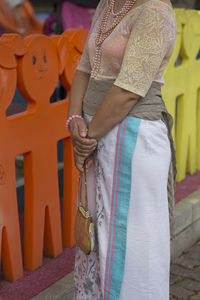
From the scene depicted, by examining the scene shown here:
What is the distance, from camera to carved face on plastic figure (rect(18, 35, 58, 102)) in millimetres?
2957

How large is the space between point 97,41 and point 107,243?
0.81 meters

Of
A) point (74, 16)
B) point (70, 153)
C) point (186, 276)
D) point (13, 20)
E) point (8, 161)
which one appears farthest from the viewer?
point (13, 20)

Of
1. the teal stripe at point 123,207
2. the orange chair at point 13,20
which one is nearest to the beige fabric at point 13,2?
the orange chair at point 13,20

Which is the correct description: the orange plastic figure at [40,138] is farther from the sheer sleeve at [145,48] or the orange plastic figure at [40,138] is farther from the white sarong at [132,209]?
the sheer sleeve at [145,48]

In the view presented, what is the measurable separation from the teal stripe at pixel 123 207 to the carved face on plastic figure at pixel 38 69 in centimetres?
95

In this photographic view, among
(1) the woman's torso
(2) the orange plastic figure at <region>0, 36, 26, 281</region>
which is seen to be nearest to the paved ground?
(2) the orange plastic figure at <region>0, 36, 26, 281</region>

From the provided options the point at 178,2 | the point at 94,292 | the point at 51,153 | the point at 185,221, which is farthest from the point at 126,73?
the point at 178,2

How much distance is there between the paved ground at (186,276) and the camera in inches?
132

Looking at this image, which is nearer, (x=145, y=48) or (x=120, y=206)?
(x=145, y=48)

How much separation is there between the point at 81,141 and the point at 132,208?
332 mm

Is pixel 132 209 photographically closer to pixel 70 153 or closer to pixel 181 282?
pixel 70 153

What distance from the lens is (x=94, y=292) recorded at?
8.13 feet

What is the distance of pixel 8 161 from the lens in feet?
9.49

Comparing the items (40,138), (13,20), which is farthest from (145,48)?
(13,20)
